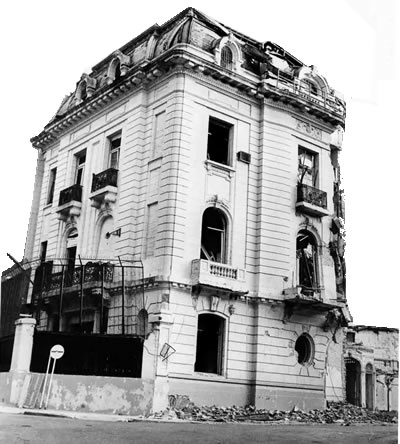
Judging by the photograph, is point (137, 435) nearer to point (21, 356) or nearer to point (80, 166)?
point (21, 356)

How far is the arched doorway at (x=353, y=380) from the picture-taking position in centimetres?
2172

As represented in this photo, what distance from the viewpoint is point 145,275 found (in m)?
18.6

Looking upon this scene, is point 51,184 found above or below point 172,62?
below

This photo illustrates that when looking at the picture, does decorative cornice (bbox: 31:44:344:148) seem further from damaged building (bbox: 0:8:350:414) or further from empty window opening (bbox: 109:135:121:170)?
empty window opening (bbox: 109:135:121:170)

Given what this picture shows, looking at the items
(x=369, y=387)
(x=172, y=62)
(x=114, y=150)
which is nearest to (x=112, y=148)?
(x=114, y=150)

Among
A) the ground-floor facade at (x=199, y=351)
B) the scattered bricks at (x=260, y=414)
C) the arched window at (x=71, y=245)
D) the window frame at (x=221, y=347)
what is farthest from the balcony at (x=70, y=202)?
the scattered bricks at (x=260, y=414)

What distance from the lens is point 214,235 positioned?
20.0 meters

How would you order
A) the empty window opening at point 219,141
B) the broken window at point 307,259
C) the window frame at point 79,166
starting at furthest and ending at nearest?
the window frame at point 79,166, the broken window at point 307,259, the empty window opening at point 219,141

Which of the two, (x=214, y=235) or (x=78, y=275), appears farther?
(x=78, y=275)

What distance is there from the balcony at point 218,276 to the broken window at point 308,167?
4.95 metres

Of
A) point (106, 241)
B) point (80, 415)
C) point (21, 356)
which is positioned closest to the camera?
point (80, 415)

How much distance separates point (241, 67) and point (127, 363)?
35.6 feet

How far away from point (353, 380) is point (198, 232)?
8.48 m

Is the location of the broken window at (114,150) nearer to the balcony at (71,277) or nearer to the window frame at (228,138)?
the window frame at (228,138)
